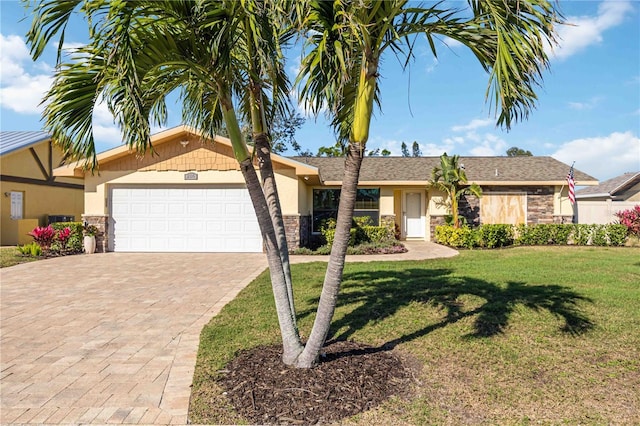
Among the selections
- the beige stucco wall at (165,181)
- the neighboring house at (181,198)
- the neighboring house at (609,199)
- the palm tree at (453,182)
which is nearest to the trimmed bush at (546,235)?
the palm tree at (453,182)

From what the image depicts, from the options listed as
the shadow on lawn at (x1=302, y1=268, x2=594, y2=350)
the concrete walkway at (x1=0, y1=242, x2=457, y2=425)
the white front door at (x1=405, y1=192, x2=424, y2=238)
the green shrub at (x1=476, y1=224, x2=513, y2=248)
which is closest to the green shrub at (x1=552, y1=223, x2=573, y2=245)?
the green shrub at (x1=476, y1=224, x2=513, y2=248)

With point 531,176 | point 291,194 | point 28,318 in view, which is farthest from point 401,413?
point 531,176

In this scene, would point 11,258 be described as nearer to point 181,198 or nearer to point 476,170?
point 181,198

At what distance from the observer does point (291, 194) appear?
14.8 metres

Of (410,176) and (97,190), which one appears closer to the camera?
(97,190)

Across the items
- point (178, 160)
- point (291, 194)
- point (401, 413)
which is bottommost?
point (401, 413)

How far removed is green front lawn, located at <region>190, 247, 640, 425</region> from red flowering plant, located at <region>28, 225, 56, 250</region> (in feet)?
30.1

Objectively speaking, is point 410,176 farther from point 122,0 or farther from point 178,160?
point 122,0

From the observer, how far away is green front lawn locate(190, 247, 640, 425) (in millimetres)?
3570

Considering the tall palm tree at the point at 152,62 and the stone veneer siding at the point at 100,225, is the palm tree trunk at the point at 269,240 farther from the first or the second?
the stone veneer siding at the point at 100,225

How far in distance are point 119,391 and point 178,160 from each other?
38.9 ft

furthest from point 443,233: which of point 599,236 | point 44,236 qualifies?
point 44,236

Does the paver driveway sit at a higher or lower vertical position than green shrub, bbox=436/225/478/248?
lower

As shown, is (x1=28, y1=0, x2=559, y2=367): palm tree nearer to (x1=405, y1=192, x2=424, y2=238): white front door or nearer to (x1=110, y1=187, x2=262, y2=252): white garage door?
(x1=110, y1=187, x2=262, y2=252): white garage door
